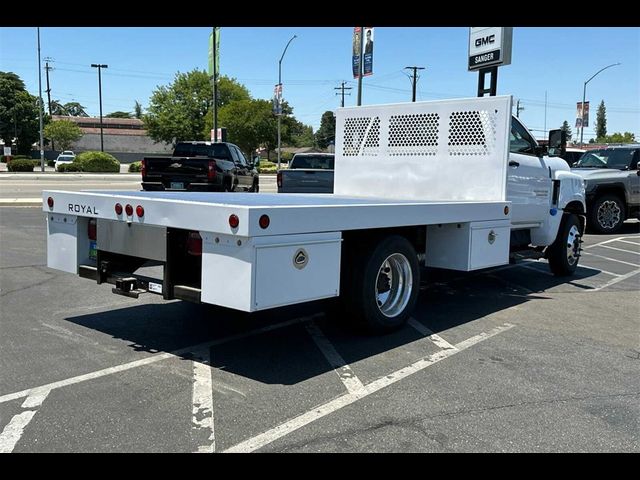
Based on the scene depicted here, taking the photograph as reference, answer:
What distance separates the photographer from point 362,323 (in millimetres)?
5434

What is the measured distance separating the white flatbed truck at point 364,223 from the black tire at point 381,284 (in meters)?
0.01

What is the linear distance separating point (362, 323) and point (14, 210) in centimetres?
1408

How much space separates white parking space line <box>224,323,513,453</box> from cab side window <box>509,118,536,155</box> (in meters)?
3.15

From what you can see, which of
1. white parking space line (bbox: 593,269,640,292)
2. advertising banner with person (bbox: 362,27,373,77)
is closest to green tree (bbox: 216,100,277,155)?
advertising banner with person (bbox: 362,27,373,77)

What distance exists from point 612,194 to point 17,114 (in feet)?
235

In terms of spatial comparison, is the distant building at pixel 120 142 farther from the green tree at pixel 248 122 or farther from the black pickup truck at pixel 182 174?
the black pickup truck at pixel 182 174

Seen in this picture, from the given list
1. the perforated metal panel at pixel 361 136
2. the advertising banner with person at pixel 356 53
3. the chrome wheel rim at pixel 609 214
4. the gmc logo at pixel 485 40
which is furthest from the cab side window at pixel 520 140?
the advertising banner with person at pixel 356 53

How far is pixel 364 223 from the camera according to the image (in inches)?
197

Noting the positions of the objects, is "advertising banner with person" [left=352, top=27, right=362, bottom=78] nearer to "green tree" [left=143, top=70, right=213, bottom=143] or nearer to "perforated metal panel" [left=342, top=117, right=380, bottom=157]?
"perforated metal panel" [left=342, top=117, right=380, bottom=157]

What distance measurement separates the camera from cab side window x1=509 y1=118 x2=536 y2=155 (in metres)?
7.62

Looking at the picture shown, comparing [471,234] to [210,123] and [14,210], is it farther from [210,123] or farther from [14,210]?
[210,123]

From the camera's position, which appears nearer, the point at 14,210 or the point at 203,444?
the point at 203,444

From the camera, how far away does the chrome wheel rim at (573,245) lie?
9023mm
